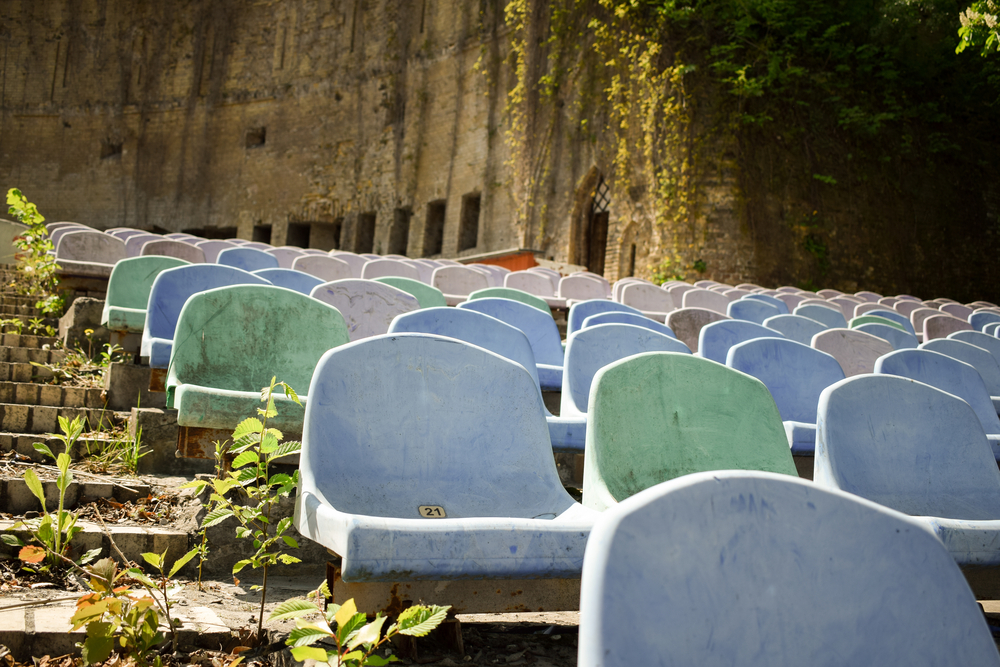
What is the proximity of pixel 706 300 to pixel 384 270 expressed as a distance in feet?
9.22

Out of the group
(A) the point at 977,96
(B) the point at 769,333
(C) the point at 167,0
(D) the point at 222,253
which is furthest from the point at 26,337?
(C) the point at 167,0

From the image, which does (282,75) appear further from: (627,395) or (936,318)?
(627,395)

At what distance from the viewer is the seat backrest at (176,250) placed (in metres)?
5.60

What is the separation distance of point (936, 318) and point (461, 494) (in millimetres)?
5460

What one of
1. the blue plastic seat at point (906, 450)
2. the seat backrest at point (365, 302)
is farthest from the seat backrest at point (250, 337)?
the blue plastic seat at point (906, 450)

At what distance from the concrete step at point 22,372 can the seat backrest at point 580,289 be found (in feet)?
15.3

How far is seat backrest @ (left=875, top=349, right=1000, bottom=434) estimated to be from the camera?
299 cm

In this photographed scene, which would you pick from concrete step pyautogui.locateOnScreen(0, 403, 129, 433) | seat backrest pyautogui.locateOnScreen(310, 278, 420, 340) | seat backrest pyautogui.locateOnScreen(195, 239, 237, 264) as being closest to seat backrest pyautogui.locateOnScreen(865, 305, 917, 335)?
seat backrest pyautogui.locateOnScreen(310, 278, 420, 340)

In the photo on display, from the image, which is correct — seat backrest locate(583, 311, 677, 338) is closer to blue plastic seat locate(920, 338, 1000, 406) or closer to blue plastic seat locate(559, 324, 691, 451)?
blue plastic seat locate(559, 324, 691, 451)

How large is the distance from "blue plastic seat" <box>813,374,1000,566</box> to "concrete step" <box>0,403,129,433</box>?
2536 millimetres

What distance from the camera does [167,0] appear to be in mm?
23156

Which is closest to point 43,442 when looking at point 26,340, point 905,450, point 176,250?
point 26,340

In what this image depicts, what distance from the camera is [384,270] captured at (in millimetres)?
5703

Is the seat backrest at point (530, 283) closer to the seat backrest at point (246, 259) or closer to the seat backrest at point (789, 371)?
the seat backrest at point (246, 259)
